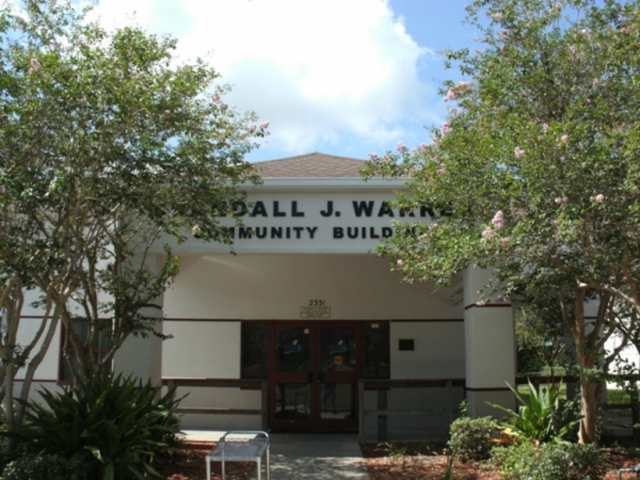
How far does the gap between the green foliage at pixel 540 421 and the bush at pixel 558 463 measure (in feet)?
2.68

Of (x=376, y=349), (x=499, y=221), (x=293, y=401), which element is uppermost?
(x=499, y=221)

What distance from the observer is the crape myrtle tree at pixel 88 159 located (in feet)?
28.7

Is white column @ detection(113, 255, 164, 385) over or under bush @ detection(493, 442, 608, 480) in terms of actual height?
over

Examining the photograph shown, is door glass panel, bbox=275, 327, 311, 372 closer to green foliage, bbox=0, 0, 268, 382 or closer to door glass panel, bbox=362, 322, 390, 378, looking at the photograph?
door glass panel, bbox=362, 322, 390, 378

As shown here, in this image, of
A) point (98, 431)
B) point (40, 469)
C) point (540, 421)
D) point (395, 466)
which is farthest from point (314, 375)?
point (40, 469)

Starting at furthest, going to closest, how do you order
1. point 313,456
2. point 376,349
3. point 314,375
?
point 376,349, point 314,375, point 313,456

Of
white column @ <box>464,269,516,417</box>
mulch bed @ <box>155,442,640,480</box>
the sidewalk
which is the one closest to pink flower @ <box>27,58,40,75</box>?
mulch bed @ <box>155,442,640,480</box>

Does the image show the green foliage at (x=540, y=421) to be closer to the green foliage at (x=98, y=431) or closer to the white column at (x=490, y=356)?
the white column at (x=490, y=356)

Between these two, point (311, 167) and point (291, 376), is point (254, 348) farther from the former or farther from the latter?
point (311, 167)

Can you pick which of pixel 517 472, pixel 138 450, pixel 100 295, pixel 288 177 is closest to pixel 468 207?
pixel 517 472

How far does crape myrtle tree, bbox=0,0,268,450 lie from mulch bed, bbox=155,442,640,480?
1776 millimetres

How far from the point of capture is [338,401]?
1559cm

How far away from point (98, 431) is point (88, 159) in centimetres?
326

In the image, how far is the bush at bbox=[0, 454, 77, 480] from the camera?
26.8 feet
